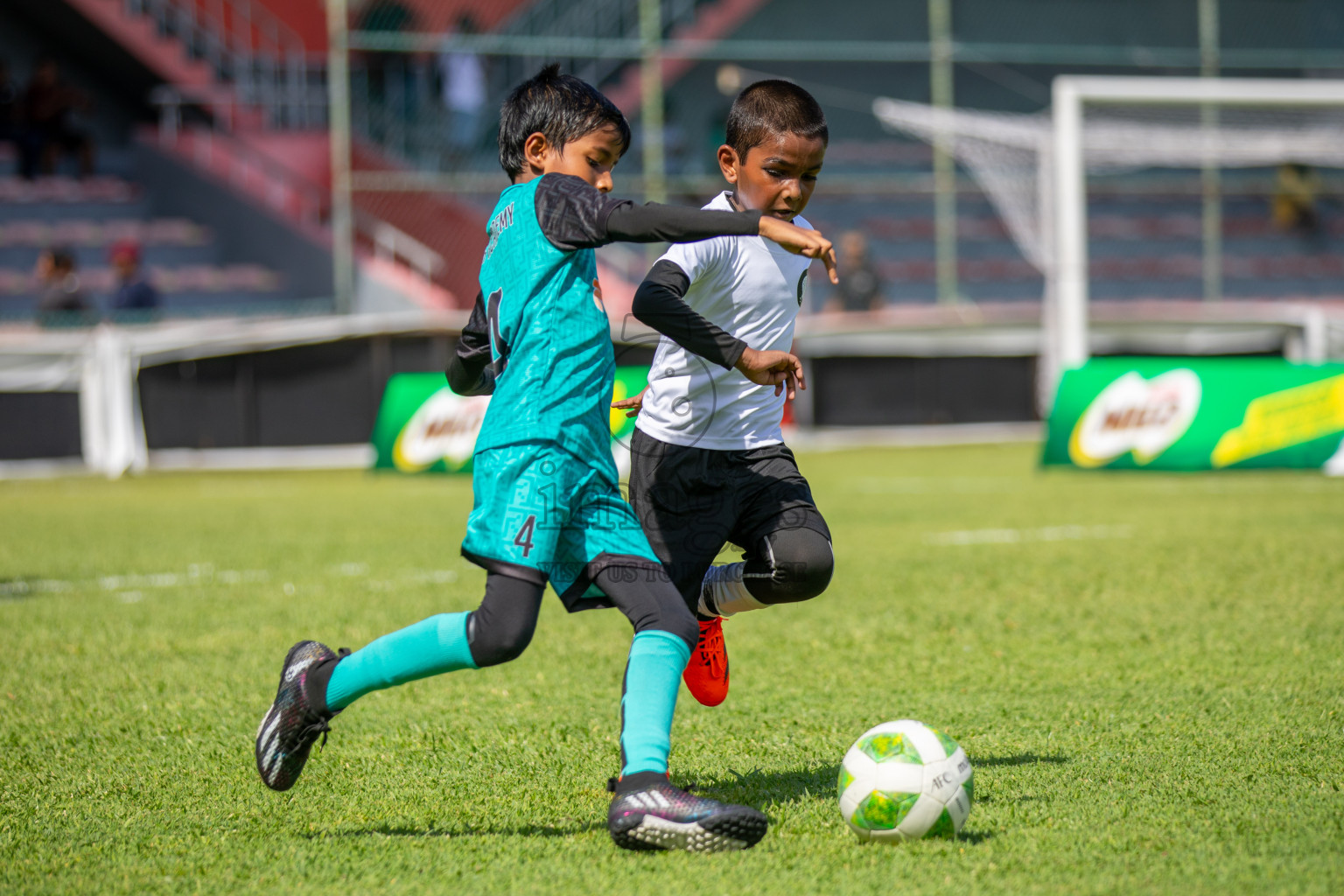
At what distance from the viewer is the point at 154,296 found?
1641 centimetres

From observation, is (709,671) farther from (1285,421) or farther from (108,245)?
(108,245)

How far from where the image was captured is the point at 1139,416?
11078 mm

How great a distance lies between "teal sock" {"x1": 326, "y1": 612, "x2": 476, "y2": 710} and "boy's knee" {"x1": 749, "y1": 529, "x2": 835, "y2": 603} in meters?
0.91

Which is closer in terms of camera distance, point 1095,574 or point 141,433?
point 1095,574

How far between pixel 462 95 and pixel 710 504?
15.0 meters

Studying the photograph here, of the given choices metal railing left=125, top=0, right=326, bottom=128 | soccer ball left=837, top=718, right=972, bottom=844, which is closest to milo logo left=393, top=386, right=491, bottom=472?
soccer ball left=837, top=718, right=972, bottom=844

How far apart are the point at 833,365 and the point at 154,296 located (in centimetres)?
782

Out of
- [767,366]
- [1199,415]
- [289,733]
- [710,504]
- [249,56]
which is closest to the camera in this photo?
[767,366]

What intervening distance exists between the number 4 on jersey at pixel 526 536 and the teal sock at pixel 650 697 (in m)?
0.31

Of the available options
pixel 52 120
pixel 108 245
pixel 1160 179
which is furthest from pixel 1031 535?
pixel 52 120

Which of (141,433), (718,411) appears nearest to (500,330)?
(718,411)

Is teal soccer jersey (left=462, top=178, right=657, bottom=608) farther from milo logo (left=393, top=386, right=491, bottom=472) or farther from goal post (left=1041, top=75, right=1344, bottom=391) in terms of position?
goal post (left=1041, top=75, right=1344, bottom=391)

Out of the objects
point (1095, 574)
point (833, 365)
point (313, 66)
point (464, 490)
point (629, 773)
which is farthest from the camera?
point (313, 66)

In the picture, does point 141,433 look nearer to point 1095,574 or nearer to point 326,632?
point 326,632
